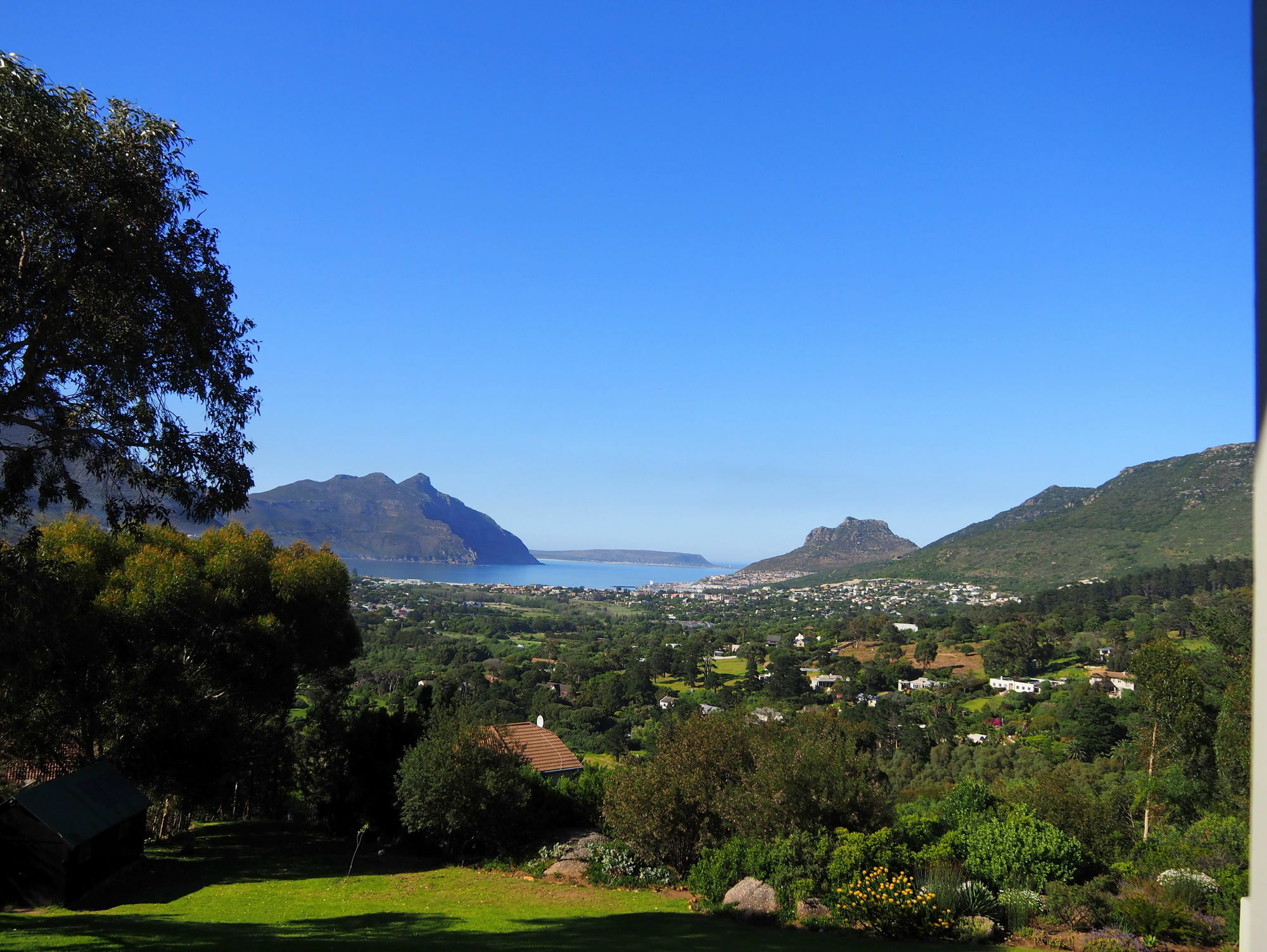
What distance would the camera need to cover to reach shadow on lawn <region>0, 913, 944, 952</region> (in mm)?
10195

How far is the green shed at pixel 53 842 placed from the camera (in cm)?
1355

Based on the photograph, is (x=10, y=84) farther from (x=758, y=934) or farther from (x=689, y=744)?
(x=689, y=744)

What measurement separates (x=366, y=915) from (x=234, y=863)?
22.4ft

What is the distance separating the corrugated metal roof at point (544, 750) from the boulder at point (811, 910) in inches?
491

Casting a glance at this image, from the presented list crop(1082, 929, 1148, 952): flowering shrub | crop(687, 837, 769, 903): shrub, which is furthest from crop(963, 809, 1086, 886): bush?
crop(687, 837, 769, 903): shrub

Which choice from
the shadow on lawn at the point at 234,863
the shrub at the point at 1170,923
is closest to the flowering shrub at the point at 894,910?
the shrub at the point at 1170,923

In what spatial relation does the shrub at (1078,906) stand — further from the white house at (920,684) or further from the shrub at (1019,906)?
the white house at (920,684)

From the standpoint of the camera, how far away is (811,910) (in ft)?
39.4

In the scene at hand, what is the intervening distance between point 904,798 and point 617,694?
123 feet

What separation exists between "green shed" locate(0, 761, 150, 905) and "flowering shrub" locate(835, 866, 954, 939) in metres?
12.8

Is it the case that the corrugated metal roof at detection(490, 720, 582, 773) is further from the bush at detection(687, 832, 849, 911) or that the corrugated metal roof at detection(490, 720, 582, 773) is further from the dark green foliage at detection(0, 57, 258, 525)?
the dark green foliage at detection(0, 57, 258, 525)

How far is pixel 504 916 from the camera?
12477mm

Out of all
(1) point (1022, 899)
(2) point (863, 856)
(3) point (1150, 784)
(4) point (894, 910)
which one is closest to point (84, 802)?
(2) point (863, 856)

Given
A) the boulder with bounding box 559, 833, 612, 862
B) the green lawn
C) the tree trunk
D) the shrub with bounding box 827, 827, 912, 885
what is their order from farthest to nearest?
1. the green lawn
2. the tree trunk
3. the boulder with bounding box 559, 833, 612, 862
4. the shrub with bounding box 827, 827, 912, 885
